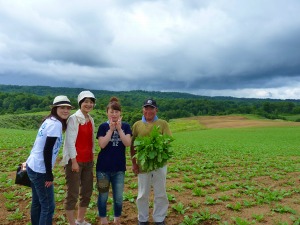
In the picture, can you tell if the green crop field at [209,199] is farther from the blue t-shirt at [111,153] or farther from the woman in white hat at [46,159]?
the woman in white hat at [46,159]

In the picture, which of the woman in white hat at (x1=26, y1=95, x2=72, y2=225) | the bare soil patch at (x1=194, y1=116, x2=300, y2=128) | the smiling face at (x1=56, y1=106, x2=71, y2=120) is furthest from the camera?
the bare soil patch at (x1=194, y1=116, x2=300, y2=128)

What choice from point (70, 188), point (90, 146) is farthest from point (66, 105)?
point (70, 188)

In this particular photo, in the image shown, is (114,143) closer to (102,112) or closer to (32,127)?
(32,127)

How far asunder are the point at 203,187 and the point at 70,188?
647 cm

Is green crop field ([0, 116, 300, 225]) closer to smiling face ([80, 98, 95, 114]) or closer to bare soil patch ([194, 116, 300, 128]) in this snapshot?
smiling face ([80, 98, 95, 114])

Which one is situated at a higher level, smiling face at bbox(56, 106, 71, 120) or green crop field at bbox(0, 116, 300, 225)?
smiling face at bbox(56, 106, 71, 120)

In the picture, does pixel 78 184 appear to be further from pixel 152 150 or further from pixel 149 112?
pixel 149 112

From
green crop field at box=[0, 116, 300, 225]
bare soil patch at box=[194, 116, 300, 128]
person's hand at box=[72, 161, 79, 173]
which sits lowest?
bare soil patch at box=[194, 116, 300, 128]

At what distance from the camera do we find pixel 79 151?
19.8 feet

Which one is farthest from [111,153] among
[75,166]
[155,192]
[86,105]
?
[155,192]

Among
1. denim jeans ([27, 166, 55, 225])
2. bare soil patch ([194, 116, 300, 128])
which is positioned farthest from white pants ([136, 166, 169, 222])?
bare soil patch ([194, 116, 300, 128])

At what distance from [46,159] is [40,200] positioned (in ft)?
2.74

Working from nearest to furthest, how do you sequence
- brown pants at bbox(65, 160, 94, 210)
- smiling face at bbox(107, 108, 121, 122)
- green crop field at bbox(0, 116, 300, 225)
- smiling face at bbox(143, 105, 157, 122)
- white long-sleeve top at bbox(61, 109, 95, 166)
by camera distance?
white long-sleeve top at bbox(61, 109, 95, 166)
brown pants at bbox(65, 160, 94, 210)
smiling face at bbox(107, 108, 121, 122)
smiling face at bbox(143, 105, 157, 122)
green crop field at bbox(0, 116, 300, 225)

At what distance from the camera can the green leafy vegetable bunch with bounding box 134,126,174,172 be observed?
6070mm
